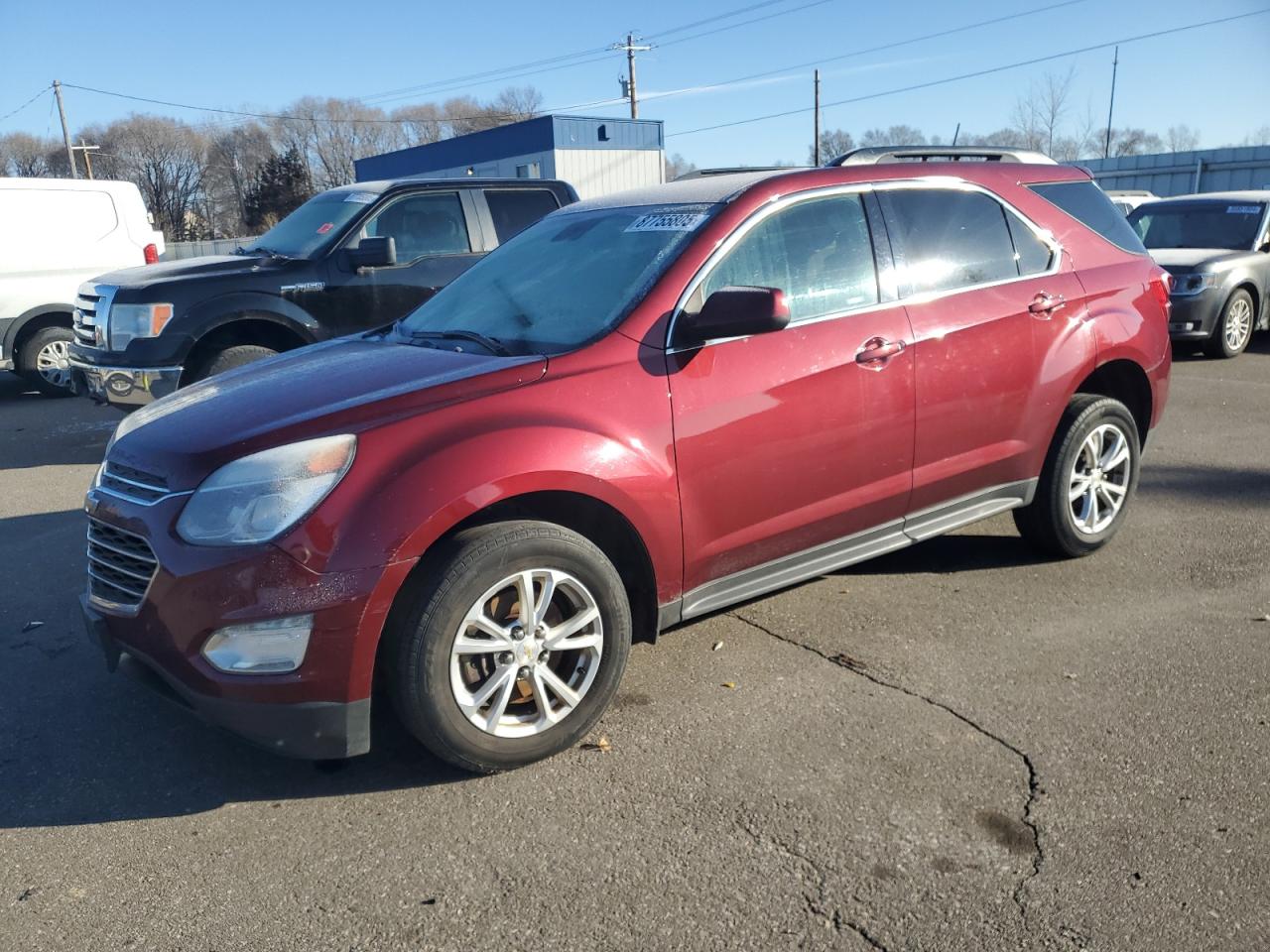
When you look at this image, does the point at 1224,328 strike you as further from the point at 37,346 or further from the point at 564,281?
the point at 37,346

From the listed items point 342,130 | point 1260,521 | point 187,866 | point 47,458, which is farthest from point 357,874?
point 342,130

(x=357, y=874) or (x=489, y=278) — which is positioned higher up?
(x=489, y=278)

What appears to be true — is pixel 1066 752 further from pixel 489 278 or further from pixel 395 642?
pixel 489 278

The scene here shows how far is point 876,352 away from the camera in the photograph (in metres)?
3.86

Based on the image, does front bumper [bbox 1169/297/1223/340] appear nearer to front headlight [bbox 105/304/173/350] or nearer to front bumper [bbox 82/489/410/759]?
front headlight [bbox 105/304/173/350]

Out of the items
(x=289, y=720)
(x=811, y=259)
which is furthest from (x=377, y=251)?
(x=289, y=720)

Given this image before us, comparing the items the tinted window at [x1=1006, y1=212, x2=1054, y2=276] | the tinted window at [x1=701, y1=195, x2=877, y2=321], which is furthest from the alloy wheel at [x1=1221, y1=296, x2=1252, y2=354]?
the tinted window at [x1=701, y1=195, x2=877, y2=321]

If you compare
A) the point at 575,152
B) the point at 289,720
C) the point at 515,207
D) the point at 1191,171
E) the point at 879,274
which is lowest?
the point at 289,720

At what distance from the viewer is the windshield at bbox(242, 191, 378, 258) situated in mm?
7953

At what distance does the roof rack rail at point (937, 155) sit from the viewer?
4.50m

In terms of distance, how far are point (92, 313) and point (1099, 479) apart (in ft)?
23.8

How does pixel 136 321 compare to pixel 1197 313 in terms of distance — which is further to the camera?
pixel 1197 313

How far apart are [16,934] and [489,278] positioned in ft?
9.52

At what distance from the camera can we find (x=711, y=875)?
2.63m
